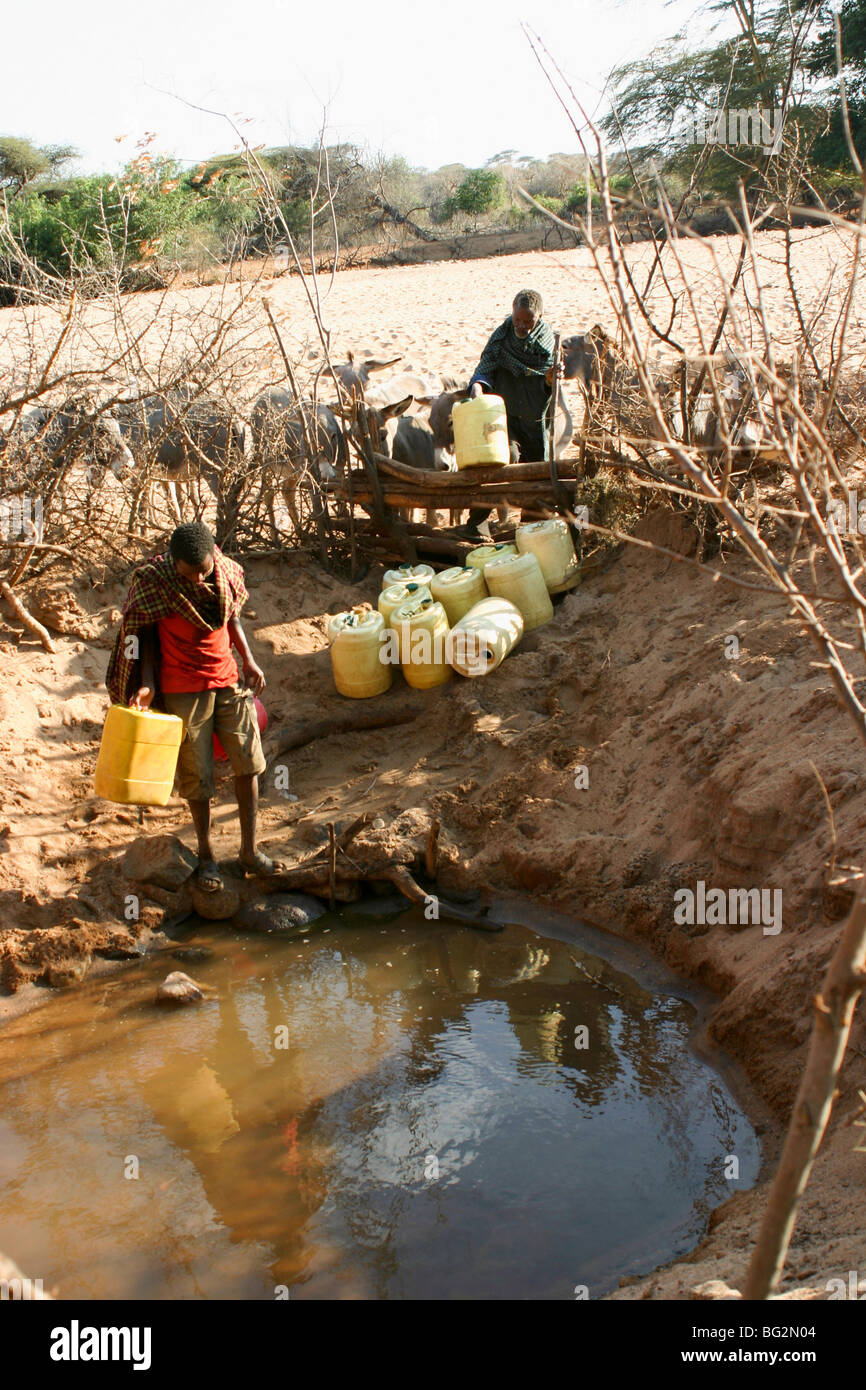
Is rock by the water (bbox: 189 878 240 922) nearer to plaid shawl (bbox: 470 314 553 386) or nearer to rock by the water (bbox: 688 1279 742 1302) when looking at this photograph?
rock by the water (bbox: 688 1279 742 1302)

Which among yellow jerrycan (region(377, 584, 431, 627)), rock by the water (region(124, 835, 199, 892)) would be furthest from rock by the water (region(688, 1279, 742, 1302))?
yellow jerrycan (region(377, 584, 431, 627))

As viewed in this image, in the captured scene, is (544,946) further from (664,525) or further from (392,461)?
(392,461)

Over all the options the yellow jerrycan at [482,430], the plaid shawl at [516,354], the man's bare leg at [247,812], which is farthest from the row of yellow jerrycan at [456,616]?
the man's bare leg at [247,812]

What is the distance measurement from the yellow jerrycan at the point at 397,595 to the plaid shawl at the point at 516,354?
165cm

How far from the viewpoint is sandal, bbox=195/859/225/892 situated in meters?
5.45

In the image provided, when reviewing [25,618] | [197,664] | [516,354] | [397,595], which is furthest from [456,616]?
[25,618]

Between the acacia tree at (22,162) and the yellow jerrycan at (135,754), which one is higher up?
the acacia tree at (22,162)

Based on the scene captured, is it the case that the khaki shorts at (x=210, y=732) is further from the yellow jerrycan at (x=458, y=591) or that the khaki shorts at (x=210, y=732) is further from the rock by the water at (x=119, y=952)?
the yellow jerrycan at (x=458, y=591)

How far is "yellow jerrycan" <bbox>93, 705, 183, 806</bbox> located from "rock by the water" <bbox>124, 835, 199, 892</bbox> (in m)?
0.70

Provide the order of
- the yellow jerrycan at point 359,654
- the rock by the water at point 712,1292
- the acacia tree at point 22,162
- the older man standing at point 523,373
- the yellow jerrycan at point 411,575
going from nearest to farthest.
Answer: the rock by the water at point 712,1292
the yellow jerrycan at point 359,654
the yellow jerrycan at point 411,575
the older man standing at point 523,373
the acacia tree at point 22,162

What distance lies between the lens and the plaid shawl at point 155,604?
A: 4934 mm

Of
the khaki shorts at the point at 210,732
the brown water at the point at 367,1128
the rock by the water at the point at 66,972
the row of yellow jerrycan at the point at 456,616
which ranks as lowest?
the brown water at the point at 367,1128

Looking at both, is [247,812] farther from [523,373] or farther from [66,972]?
[523,373]

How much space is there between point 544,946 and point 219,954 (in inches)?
61.6
